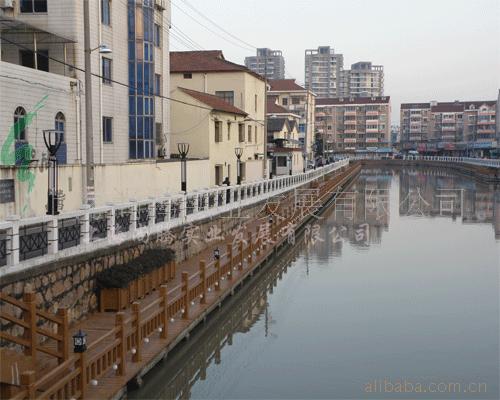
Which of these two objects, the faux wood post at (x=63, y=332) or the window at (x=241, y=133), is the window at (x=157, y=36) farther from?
the faux wood post at (x=63, y=332)

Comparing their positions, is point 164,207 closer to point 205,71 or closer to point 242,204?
point 242,204

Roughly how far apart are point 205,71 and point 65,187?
26.8 metres

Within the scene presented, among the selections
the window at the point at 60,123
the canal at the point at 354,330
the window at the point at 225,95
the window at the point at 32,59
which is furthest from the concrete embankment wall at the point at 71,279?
the window at the point at 225,95

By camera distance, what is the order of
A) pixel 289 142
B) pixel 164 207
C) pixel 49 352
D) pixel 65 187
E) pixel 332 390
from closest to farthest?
1. pixel 49 352
2. pixel 332 390
3. pixel 65 187
4. pixel 164 207
5. pixel 289 142

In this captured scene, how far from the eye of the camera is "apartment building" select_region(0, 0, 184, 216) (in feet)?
64.0

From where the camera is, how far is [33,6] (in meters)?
24.7

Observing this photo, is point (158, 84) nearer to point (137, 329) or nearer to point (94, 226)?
point (94, 226)

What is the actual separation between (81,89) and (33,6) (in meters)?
4.22

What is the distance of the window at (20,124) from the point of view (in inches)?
802

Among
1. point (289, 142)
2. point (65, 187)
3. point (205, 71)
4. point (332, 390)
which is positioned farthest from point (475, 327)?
point (289, 142)

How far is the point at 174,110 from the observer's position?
34.1 m

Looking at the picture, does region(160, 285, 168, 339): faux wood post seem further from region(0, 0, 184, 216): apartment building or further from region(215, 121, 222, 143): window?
region(215, 121, 222, 143): window

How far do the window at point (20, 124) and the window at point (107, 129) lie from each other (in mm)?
5625

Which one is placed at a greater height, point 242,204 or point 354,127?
point 354,127
